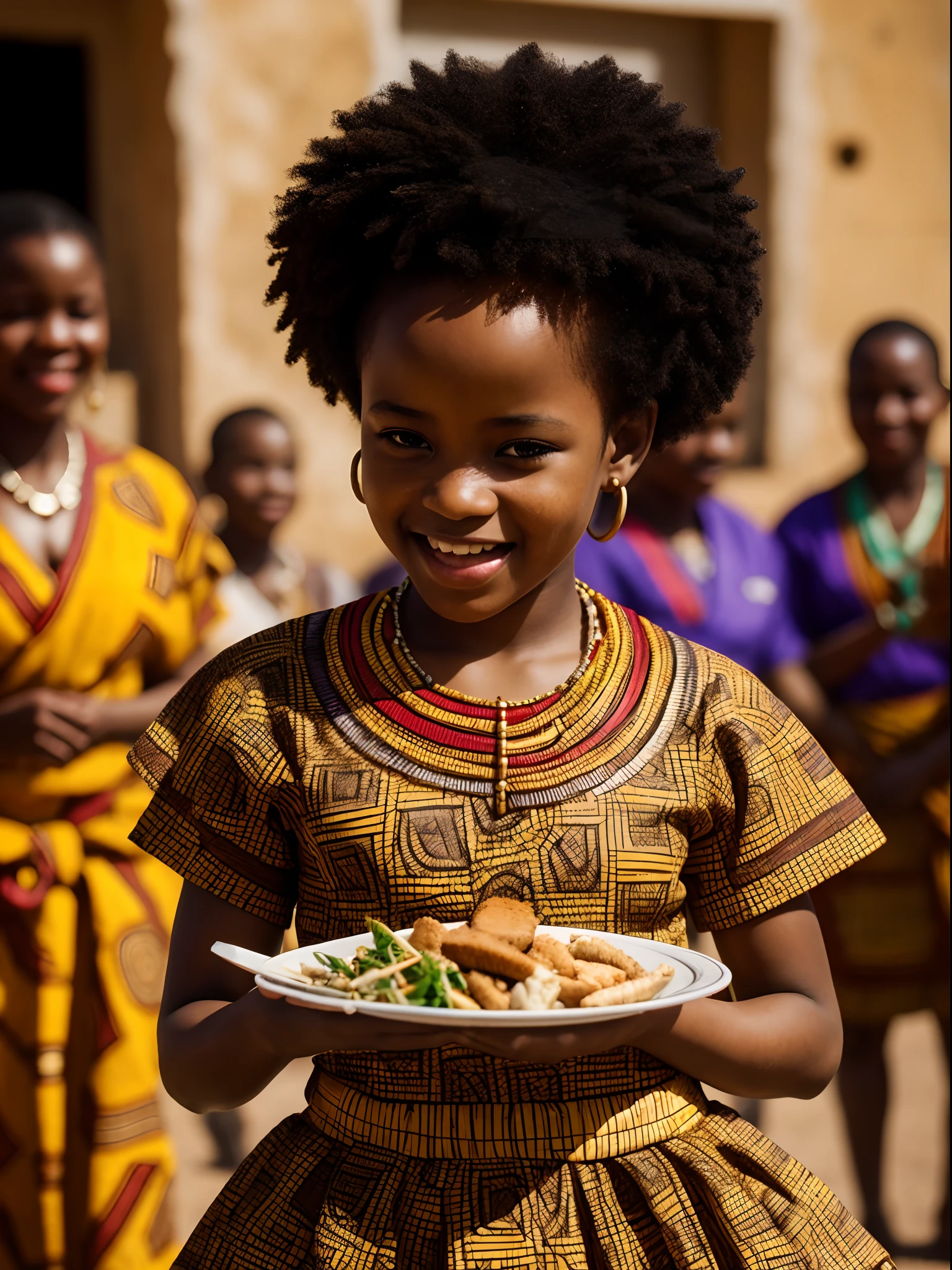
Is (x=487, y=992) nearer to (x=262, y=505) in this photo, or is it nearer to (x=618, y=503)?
(x=618, y=503)

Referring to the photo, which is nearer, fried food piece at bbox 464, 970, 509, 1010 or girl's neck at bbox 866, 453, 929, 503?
fried food piece at bbox 464, 970, 509, 1010

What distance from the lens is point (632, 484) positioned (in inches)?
196

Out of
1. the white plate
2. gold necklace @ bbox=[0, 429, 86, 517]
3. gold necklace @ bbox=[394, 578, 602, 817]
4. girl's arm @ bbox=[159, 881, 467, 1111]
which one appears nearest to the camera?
the white plate

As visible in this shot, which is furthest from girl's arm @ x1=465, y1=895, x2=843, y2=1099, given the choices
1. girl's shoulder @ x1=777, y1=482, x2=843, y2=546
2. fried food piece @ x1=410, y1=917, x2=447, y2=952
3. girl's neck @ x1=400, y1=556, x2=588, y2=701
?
girl's shoulder @ x1=777, y1=482, x2=843, y2=546

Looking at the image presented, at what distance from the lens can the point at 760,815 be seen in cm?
197

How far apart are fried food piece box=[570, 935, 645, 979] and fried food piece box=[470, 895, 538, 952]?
0.18 feet

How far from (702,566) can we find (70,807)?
2.08 m

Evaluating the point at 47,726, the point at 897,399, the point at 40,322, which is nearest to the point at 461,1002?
the point at 47,726

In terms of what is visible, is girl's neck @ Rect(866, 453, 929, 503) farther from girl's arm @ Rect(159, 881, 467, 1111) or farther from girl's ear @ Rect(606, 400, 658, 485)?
girl's arm @ Rect(159, 881, 467, 1111)

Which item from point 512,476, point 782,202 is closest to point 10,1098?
point 512,476

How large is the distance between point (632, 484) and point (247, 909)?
3.21 meters

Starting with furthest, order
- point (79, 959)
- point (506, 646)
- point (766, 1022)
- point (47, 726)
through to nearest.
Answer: point (79, 959) → point (47, 726) → point (506, 646) → point (766, 1022)

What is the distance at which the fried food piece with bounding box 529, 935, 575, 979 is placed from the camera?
67.4 inches

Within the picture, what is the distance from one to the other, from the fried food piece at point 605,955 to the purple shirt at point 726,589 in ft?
9.24
